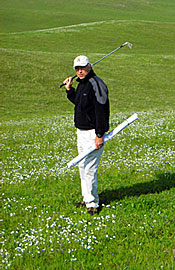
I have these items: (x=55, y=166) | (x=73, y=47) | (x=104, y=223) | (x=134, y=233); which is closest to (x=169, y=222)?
(x=134, y=233)

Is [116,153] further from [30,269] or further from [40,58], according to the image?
[40,58]

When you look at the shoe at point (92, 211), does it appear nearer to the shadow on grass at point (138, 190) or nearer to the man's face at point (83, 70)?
the shadow on grass at point (138, 190)

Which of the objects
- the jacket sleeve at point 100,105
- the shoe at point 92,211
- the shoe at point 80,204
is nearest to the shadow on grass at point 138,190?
the shoe at point 80,204

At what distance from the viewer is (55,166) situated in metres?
11.6

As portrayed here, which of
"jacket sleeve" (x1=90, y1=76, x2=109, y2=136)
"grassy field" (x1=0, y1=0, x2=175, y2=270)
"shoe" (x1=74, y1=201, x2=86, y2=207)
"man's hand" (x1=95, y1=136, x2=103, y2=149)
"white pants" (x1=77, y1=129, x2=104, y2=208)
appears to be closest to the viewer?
"grassy field" (x1=0, y1=0, x2=175, y2=270)

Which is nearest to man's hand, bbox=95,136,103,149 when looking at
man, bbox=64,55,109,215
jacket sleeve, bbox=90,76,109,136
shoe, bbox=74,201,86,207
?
man, bbox=64,55,109,215

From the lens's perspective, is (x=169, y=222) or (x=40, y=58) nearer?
(x=169, y=222)

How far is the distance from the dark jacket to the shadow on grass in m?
2.10

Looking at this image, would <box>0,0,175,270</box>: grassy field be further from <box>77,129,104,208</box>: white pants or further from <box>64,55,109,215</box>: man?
<box>64,55,109,215</box>: man

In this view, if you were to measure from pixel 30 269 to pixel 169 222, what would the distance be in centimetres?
311

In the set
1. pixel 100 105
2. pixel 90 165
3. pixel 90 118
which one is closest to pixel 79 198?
pixel 90 165

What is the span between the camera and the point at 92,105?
7.75m

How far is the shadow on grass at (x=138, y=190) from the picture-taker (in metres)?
8.77

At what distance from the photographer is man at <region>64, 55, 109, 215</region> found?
7500 millimetres
